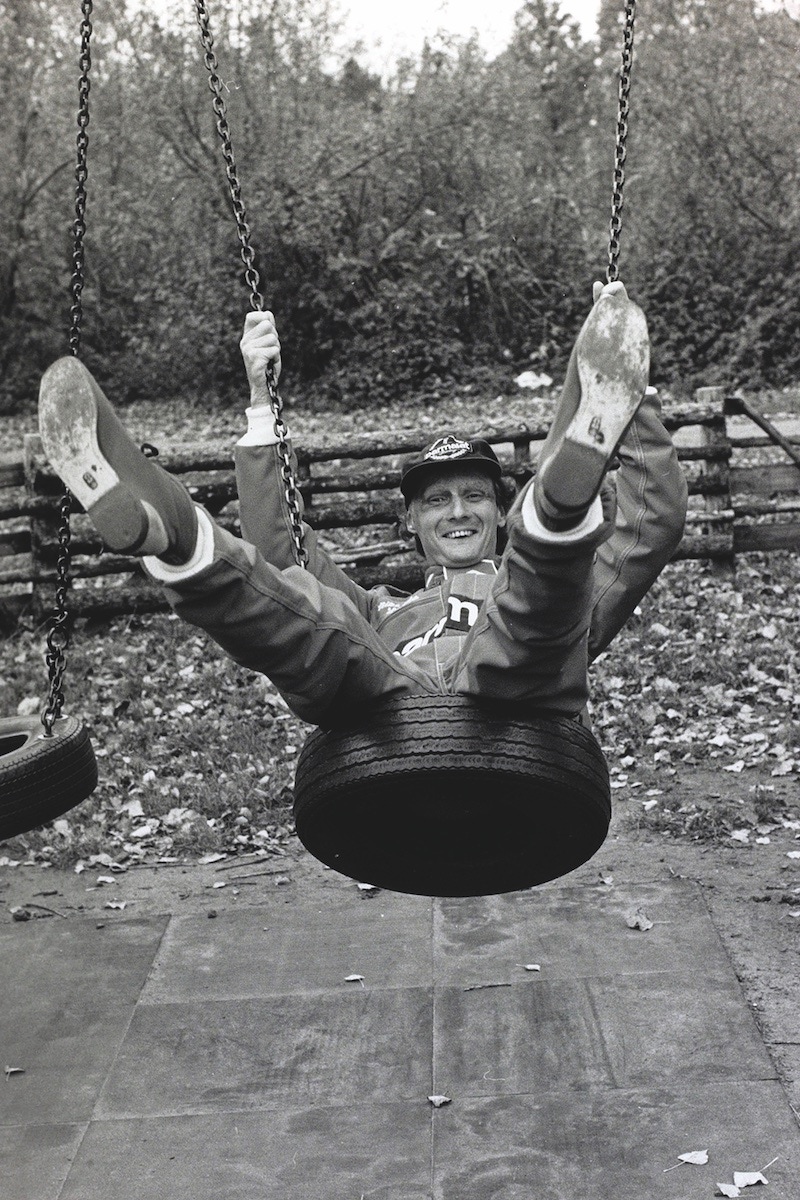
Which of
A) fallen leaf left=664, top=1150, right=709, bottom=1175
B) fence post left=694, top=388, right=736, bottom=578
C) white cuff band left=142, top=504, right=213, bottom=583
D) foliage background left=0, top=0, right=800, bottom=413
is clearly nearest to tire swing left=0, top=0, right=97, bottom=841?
white cuff band left=142, top=504, right=213, bottom=583

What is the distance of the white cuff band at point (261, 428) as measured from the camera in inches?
137

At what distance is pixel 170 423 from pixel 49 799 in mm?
12053

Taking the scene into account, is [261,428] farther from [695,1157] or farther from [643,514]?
[695,1157]

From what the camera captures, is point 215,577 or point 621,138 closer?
point 215,577

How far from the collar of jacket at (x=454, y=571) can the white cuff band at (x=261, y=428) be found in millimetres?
619

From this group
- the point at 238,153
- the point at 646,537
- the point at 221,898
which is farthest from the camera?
the point at 238,153

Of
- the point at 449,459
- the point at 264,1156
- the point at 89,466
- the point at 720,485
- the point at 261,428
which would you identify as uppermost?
the point at 89,466

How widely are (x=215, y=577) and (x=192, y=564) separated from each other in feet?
0.17

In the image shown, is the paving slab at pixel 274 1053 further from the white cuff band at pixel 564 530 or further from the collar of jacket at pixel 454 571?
the white cuff band at pixel 564 530

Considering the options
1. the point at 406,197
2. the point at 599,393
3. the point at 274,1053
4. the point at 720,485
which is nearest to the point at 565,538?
the point at 599,393

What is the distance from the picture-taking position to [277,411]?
3.16 metres

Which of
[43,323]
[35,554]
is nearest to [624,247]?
[43,323]

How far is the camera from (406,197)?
15.6 metres

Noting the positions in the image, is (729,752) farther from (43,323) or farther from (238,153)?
(43,323)
